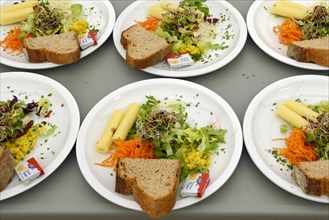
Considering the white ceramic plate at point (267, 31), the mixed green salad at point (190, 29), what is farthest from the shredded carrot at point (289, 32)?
the mixed green salad at point (190, 29)

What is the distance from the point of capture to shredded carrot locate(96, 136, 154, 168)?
5.80 ft

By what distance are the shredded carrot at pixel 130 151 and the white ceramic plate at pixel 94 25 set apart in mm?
673

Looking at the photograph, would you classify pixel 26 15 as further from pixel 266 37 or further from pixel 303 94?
pixel 303 94

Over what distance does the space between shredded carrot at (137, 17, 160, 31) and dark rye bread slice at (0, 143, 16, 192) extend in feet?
3.59

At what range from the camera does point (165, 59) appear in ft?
7.23

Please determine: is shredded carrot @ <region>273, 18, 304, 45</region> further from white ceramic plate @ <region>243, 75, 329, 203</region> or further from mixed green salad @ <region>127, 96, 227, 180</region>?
mixed green salad @ <region>127, 96, 227, 180</region>

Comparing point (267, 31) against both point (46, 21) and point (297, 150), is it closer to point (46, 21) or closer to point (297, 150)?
point (297, 150)

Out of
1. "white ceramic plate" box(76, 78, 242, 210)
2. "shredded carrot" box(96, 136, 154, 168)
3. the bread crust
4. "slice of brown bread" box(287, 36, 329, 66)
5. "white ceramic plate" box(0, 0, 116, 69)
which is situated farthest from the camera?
"white ceramic plate" box(0, 0, 116, 69)

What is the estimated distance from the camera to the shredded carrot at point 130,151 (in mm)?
1769

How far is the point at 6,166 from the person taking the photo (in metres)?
1.69

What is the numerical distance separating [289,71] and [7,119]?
1432 millimetres

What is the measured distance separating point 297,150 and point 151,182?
628 mm

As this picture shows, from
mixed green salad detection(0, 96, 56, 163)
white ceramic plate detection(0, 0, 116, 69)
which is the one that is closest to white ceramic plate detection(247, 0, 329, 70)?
white ceramic plate detection(0, 0, 116, 69)

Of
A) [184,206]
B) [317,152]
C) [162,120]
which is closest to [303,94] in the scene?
[317,152]
